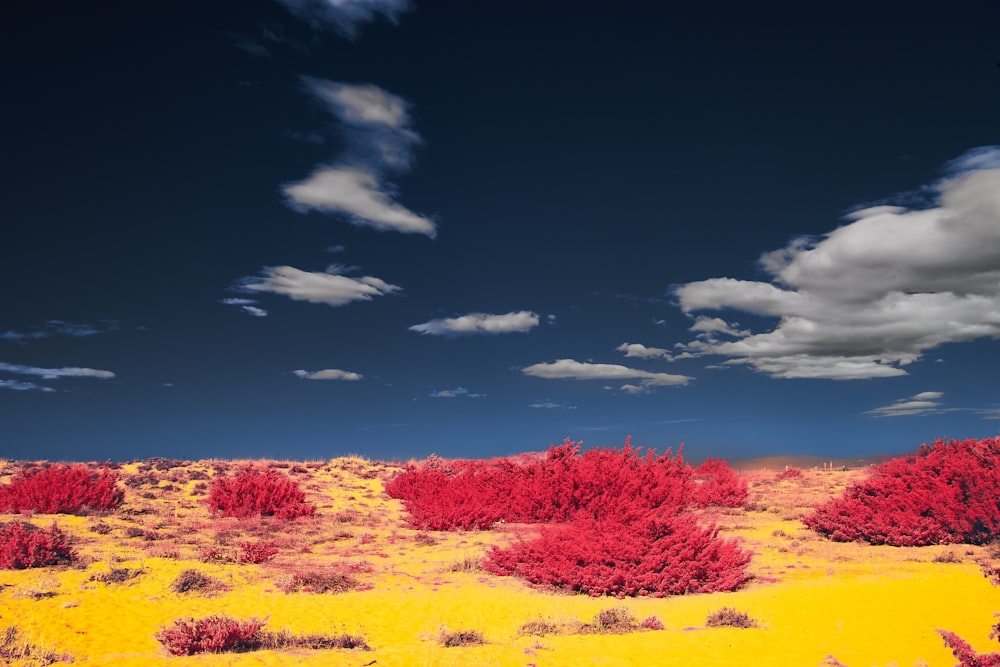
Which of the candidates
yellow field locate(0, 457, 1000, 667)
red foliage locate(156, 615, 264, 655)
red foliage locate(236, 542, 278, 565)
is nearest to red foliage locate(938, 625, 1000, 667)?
yellow field locate(0, 457, 1000, 667)

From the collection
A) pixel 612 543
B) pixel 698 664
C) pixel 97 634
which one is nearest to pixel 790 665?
pixel 698 664

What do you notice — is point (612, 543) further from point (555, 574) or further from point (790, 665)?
point (790, 665)

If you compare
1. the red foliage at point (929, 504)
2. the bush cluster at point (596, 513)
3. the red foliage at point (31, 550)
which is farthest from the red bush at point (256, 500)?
the red foliage at point (929, 504)

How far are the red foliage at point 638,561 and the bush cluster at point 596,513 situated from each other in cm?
2

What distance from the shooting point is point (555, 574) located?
12.1 meters

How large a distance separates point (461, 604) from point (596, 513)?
25.3 feet

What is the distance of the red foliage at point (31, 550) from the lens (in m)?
11.8

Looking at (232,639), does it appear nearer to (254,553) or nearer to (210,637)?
(210,637)

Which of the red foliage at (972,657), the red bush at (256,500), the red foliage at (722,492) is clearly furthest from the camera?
the red foliage at (722,492)

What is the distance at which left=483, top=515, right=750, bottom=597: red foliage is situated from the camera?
455 inches

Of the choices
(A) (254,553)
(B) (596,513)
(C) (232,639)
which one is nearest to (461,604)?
(C) (232,639)

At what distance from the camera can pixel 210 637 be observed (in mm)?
7926

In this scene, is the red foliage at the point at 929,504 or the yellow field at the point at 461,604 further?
the red foliage at the point at 929,504

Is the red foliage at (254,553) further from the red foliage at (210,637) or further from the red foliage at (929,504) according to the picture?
the red foliage at (929,504)
